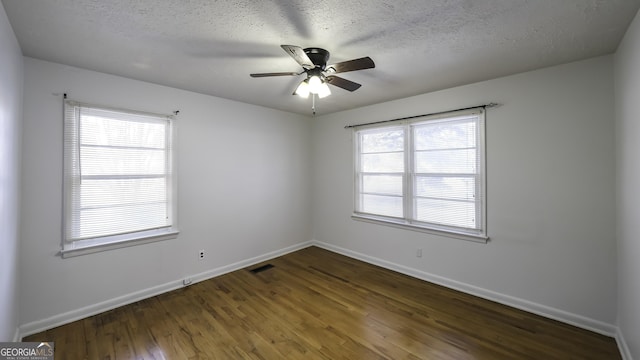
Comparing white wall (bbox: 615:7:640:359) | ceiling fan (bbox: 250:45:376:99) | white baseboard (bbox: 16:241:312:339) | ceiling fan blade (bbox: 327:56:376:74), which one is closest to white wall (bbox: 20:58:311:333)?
white baseboard (bbox: 16:241:312:339)

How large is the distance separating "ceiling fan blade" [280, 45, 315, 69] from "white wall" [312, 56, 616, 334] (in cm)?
218

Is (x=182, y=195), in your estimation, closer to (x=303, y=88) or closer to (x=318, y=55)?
(x=303, y=88)

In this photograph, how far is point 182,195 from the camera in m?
3.31

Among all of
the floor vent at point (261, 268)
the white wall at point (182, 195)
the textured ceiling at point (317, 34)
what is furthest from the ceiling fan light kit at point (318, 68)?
the floor vent at point (261, 268)

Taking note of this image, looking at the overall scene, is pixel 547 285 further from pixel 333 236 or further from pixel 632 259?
pixel 333 236

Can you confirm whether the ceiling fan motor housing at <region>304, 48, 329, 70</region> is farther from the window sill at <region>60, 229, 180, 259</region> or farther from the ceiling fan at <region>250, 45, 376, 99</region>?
the window sill at <region>60, 229, 180, 259</region>

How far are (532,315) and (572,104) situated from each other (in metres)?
2.17

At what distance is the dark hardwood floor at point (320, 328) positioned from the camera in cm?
211

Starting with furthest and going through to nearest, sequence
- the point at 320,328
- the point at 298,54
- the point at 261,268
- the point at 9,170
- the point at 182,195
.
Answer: the point at 261,268, the point at 182,195, the point at 320,328, the point at 9,170, the point at 298,54

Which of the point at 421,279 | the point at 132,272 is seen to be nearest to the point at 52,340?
the point at 132,272

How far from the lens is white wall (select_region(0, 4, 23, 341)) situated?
1704 millimetres

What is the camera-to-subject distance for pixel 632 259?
1877mm

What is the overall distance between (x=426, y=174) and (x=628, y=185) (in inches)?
71.3

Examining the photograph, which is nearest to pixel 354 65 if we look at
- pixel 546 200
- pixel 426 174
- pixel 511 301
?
pixel 426 174
